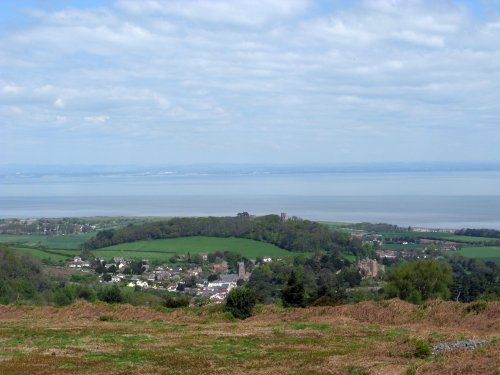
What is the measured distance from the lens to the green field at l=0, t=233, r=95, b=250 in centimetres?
7169

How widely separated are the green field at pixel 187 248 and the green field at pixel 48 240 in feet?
21.9

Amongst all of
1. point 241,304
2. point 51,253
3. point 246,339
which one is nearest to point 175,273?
point 51,253

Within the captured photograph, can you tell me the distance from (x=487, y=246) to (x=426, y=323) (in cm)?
4804

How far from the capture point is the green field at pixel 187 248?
62.2 meters

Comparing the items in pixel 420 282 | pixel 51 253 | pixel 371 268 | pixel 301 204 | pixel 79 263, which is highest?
pixel 301 204

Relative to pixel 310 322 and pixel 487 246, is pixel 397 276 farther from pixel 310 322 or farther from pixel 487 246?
pixel 487 246

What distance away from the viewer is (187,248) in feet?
215

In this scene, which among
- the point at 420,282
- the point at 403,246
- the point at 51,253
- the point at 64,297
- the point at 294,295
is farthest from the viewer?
the point at 403,246

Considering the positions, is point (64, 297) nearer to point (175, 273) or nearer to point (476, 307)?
point (175, 273)

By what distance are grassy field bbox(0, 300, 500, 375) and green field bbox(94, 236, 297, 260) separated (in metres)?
37.7

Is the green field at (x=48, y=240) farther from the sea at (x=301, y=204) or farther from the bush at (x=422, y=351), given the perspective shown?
the bush at (x=422, y=351)

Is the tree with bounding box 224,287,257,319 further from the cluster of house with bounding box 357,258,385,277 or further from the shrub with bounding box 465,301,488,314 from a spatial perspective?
the cluster of house with bounding box 357,258,385,277

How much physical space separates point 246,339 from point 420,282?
17.4 metres

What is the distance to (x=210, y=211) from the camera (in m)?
114
